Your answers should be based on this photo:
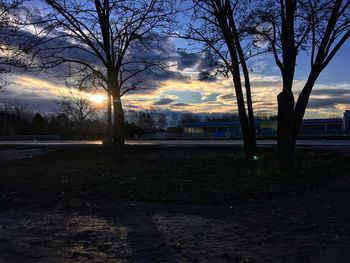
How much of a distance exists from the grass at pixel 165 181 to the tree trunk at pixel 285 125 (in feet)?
1.42

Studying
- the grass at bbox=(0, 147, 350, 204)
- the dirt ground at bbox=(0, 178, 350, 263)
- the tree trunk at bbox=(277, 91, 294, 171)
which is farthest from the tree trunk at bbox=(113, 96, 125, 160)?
the dirt ground at bbox=(0, 178, 350, 263)

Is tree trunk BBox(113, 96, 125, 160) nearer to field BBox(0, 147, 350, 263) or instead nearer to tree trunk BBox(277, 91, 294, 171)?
field BBox(0, 147, 350, 263)

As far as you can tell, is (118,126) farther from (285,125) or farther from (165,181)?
(285,125)

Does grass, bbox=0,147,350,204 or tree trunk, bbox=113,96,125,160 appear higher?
tree trunk, bbox=113,96,125,160

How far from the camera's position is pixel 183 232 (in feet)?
20.1

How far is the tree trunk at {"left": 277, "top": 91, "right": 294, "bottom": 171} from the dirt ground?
3.17 metres

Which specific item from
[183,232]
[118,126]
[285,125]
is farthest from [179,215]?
[118,126]

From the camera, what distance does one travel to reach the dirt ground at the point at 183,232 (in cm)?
506

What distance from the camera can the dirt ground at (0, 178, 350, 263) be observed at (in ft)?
16.6

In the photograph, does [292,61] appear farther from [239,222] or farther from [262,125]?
[262,125]

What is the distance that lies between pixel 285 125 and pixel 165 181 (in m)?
4.24

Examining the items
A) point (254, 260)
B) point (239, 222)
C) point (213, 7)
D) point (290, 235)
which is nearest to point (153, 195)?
point (239, 222)

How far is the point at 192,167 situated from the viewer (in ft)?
42.7

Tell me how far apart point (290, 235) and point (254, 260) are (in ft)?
4.02
